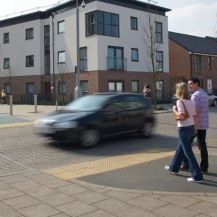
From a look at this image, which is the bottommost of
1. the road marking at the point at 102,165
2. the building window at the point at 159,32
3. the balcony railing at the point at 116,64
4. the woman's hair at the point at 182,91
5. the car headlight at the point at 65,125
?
the road marking at the point at 102,165

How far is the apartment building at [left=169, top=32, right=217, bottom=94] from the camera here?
43.5 meters

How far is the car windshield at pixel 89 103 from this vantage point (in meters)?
11.6

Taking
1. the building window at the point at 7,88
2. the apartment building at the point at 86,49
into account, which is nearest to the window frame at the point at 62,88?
the apartment building at the point at 86,49

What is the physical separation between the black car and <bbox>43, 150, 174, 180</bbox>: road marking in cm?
170

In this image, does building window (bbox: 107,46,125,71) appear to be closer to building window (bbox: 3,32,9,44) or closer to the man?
building window (bbox: 3,32,9,44)

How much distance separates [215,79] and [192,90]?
135 ft

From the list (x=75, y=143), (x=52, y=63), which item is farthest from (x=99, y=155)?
(x=52, y=63)

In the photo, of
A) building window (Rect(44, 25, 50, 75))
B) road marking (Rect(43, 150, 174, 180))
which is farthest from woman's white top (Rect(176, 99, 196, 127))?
building window (Rect(44, 25, 50, 75))

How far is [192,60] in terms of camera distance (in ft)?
143

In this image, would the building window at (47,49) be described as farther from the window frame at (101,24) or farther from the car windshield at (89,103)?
the car windshield at (89,103)

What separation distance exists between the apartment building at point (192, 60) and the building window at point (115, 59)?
25.8 feet

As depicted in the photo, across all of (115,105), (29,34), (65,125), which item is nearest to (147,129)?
(115,105)

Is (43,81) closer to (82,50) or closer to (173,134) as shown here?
(82,50)

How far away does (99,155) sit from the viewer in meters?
9.85
